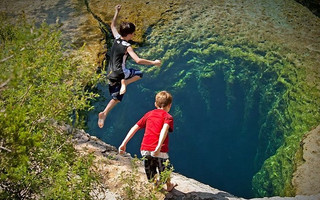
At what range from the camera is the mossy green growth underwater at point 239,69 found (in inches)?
266

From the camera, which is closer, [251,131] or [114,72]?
[114,72]

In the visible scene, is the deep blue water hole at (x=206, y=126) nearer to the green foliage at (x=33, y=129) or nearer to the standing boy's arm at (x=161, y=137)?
the green foliage at (x=33, y=129)

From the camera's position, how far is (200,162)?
798 cm

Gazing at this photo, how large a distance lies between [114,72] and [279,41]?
448 centimetres

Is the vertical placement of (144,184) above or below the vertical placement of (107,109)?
below

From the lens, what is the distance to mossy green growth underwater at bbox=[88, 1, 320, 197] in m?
6.75

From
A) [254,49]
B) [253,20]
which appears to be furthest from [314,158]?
[253,20]

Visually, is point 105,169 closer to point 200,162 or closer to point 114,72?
point 114,72

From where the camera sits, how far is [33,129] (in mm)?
3340

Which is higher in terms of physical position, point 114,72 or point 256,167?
point 114,72

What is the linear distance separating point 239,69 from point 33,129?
5308 mm

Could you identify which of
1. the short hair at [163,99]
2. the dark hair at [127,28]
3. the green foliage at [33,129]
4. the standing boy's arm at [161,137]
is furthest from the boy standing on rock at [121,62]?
the standing boy's arm at [161,137]

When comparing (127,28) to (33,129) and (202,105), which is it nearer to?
(33,129)

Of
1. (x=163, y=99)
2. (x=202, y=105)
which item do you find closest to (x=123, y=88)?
(x=163, y=99)
